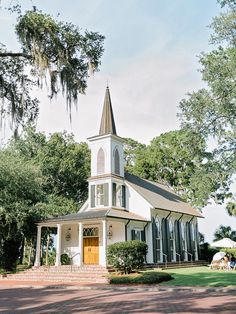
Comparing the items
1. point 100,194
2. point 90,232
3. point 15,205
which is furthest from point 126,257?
point 15,205

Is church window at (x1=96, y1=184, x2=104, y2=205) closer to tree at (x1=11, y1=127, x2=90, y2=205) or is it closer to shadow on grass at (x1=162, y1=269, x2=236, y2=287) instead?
tree at (x1=11, y1=127, x2=90, y2=205)

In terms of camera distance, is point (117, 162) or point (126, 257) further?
point (117, 162)

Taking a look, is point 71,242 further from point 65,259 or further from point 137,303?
point 137,303

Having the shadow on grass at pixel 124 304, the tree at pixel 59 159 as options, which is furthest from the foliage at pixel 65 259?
the shadow on grass at pixel 124 304

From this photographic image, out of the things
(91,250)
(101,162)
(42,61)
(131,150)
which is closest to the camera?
(42,61)

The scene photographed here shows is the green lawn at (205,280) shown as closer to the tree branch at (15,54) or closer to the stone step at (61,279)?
the stone step at (61,279)

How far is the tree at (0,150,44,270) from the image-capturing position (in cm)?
2278

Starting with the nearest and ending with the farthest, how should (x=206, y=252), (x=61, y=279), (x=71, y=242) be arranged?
(x=61, y=279) < (x=71, y=242) < (x=206, y=252)

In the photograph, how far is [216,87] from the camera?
60.8 feet

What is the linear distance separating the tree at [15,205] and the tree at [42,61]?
14.8 metres

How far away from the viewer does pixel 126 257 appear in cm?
1950

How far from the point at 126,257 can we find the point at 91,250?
18.2ft

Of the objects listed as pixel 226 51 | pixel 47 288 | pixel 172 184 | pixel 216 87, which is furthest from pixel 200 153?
pixel 172 184

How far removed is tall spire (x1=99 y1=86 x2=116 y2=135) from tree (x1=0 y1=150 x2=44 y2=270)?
6413 mm
